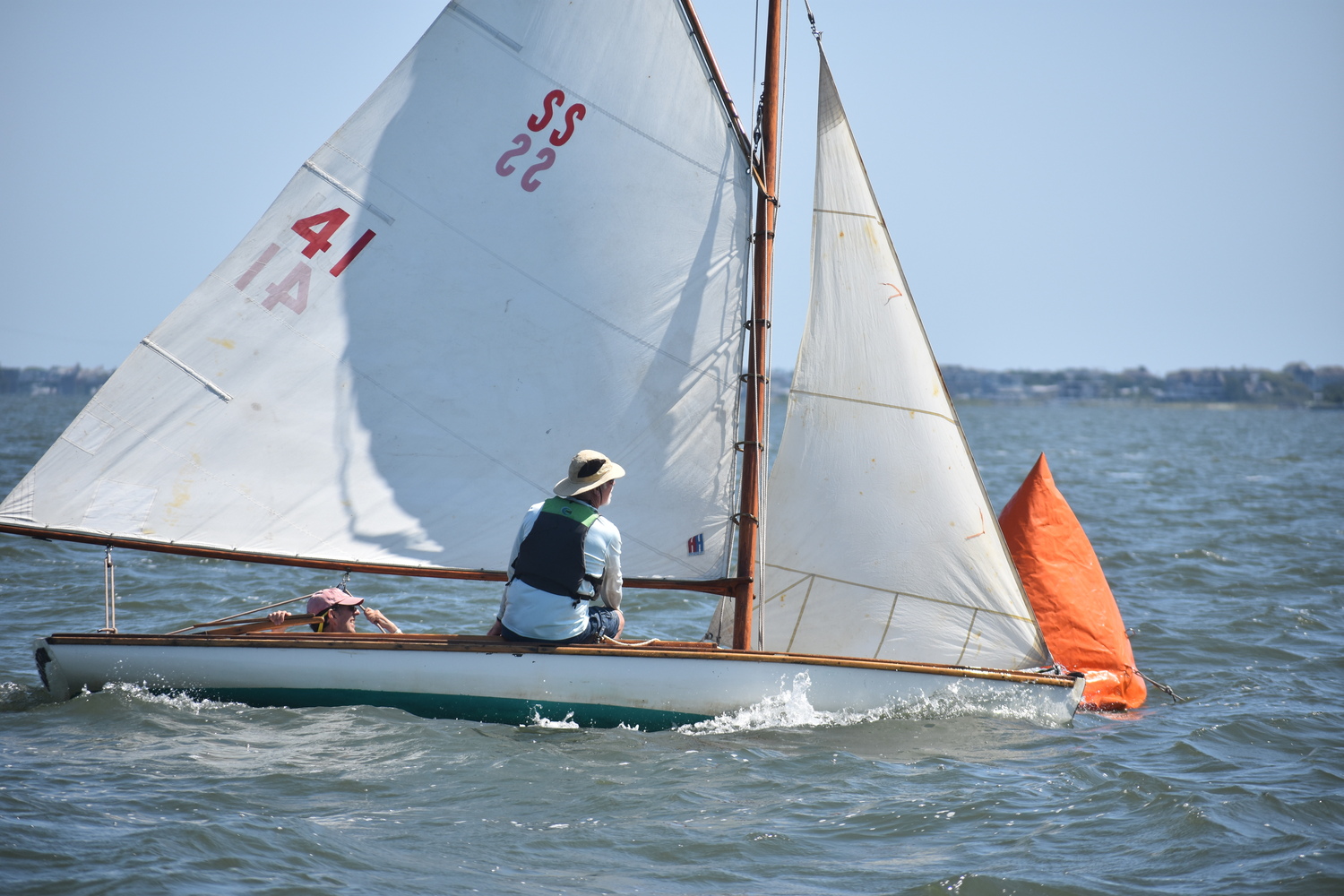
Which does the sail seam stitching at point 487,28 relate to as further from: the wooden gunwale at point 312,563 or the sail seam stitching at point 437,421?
the wooden gunwale at point 312,563

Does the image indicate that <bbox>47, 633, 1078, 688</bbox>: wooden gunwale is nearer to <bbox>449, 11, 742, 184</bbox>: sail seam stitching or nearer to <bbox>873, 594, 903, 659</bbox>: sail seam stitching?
<bbox>873, 594, 903, 659</bbox>: sail seam stitching

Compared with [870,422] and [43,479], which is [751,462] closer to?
[870,422]

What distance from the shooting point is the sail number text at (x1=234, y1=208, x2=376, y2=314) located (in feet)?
21.4

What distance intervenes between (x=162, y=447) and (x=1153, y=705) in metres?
6.58

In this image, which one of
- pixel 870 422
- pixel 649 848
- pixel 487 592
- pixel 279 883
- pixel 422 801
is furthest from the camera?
pixel 487 592

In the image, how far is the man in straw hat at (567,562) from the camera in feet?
19.3

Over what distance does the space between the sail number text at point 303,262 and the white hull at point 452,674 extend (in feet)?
6.35

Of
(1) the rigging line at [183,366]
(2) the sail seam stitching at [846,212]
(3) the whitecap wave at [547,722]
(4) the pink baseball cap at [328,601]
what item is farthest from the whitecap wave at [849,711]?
(1) the rigging line at [183,366]

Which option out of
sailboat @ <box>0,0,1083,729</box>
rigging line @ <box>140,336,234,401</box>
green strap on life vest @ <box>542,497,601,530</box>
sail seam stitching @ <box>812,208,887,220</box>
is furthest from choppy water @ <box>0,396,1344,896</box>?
sail seam stitching @ <box>812,208,887,220</box>

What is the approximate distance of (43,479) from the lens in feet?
20.2

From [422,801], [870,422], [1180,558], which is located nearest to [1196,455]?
[1180,558]

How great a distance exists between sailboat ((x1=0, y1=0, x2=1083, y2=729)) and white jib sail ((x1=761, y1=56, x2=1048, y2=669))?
0.02 meters

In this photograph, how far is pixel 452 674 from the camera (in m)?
6.09

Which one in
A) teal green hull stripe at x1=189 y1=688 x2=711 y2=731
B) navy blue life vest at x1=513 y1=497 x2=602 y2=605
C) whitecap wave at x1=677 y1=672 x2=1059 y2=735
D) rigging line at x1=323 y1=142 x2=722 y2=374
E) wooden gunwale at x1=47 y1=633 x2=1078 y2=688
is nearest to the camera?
navy blue life vest at x1=513 y1=497 x2=602 y2=605
